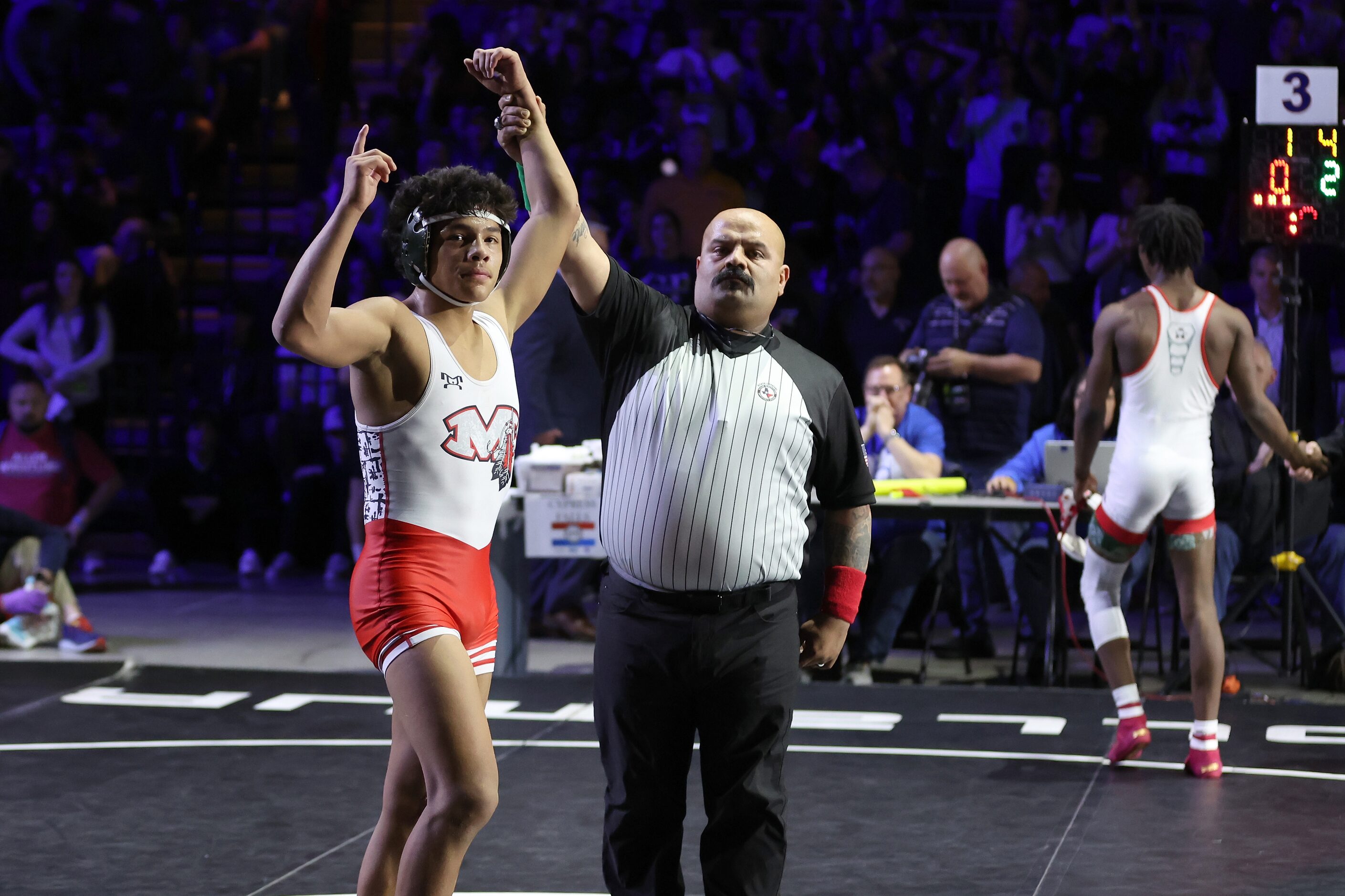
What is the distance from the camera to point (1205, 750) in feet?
19.7

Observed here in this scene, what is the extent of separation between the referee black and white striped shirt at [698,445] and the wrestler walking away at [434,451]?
24 cm

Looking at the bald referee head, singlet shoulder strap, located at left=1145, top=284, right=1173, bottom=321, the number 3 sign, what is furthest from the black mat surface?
the number 3 sign

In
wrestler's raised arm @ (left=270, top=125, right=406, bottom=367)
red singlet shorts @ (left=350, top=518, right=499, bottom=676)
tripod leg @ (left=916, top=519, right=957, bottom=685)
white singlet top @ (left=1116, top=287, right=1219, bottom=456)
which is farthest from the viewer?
tripod leg @ (left=916, top=519, right=957, bottom=685)

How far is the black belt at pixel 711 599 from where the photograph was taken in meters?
3.73

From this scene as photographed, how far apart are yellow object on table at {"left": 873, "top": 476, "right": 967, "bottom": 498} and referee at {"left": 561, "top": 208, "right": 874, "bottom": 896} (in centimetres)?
423

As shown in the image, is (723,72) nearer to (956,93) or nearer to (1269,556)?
(956,93)

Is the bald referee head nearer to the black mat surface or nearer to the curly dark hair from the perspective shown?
the curly dark hair

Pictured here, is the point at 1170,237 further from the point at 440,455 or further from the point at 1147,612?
the point at 440,455

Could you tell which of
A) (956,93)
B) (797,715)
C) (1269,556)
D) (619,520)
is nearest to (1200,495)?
(797,715)

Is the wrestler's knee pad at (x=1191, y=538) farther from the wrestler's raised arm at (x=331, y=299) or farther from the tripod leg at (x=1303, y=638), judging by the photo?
the wrestler's raised arm at (x=331, y=299)

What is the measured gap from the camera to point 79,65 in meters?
14.4

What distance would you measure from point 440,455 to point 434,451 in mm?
14

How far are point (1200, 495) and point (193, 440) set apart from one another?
738 centimetres

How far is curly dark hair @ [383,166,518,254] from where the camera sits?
12.1 ft
